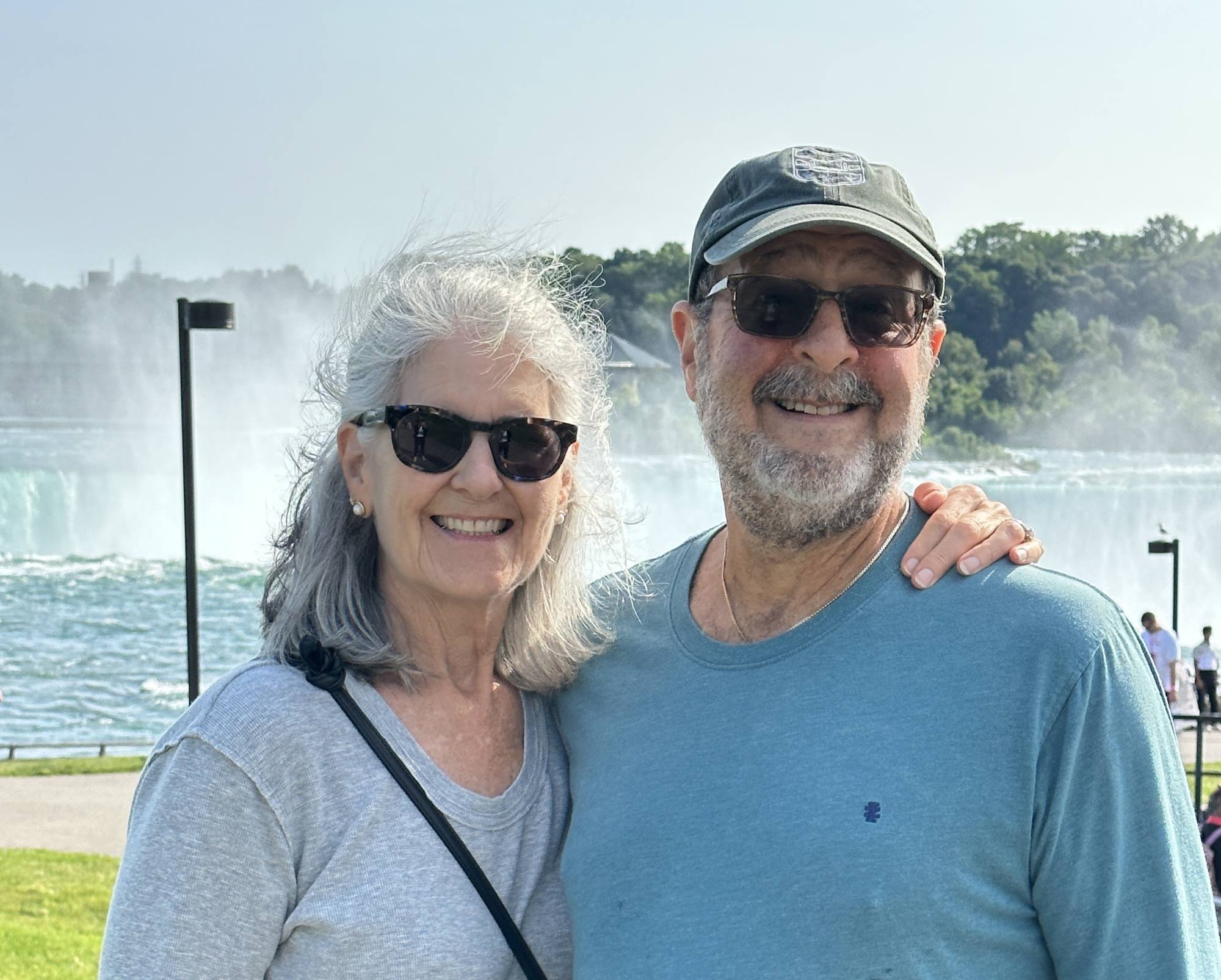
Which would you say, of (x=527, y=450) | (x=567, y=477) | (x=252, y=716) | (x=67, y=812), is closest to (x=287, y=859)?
(x=252, y=716)

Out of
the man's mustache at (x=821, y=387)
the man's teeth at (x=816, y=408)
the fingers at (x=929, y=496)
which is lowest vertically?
the fingers at (x=929, y=496)

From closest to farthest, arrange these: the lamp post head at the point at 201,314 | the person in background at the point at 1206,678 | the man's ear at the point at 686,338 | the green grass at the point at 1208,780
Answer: the man's ear at the point at 686,338
the lamp post head at the point at 201,314
the green grass at the point at 1208,780
the person in background at the point at 1206,678

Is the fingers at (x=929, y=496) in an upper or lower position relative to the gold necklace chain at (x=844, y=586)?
upper

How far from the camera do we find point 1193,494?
237 ft

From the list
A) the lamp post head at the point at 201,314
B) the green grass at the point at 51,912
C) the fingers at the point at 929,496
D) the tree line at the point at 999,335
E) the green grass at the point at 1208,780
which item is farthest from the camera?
the tree line at the point at 999,335

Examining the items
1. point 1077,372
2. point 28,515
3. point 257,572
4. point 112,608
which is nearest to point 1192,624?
point 1077,372

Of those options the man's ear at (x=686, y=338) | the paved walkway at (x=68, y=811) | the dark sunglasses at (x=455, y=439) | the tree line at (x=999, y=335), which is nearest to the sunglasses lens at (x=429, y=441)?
the dark sunglasses at (x=455, y=439)

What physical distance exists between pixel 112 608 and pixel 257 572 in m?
5.98

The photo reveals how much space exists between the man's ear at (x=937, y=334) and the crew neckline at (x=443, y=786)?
3.66ft

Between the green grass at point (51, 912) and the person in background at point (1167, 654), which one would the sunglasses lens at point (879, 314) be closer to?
the green grass at point (51, 912)

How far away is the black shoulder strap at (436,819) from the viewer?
2.17 meters

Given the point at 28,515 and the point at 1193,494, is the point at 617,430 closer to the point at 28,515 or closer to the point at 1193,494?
the point at 28,515

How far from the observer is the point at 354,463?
2.45 meters

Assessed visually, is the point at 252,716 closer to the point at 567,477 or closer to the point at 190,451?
the point at 567,477
